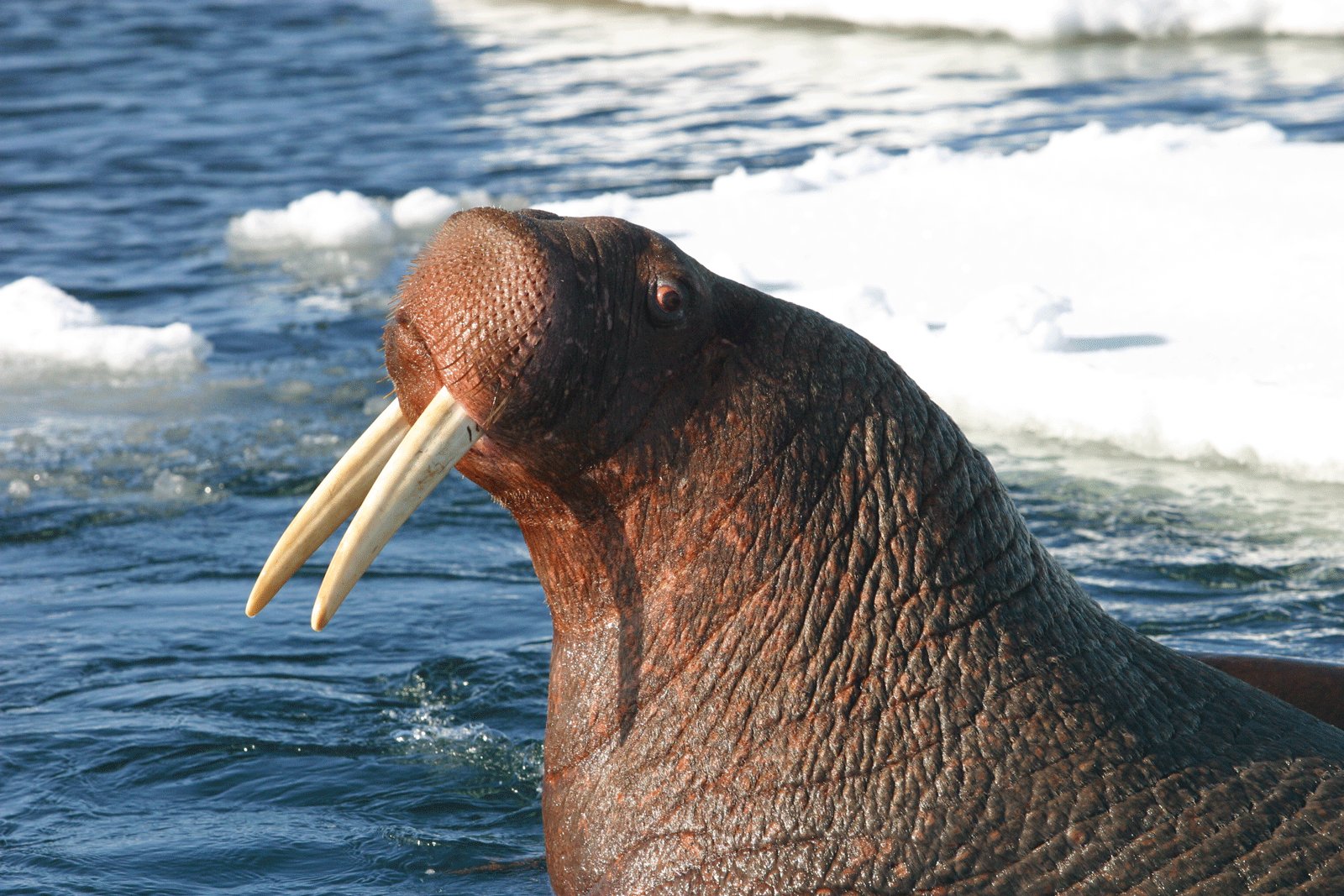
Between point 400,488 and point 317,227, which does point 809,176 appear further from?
point 400,488

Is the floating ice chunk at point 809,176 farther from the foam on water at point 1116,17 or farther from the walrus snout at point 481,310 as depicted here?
the walrus snout at point 481,310

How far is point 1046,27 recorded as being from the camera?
19812 mm

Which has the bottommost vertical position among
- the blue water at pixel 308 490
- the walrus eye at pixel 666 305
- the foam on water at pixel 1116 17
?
the blue water at pixel 308 490

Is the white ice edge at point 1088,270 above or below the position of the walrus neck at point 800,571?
below

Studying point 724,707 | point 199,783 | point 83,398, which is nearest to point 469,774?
point 199,783

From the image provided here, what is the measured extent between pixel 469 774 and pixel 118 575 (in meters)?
2.52

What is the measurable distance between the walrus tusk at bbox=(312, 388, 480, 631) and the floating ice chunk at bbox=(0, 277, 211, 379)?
726 cm

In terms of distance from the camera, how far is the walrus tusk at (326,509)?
130 inches

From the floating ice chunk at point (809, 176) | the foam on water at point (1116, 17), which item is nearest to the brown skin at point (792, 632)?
the floating ice chunk at point (809, 176)

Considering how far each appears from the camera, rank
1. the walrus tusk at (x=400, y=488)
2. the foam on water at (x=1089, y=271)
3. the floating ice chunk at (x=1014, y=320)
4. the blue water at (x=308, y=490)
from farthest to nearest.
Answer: the floating ice chunk at (x=1014, y=320), the foam on water at (x=1089, y=271), the blue water at (x=308, y=490), the walrus tusk at (x=400, y=488)

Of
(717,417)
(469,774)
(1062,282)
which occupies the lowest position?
(469,774)

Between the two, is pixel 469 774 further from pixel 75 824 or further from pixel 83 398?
pixel 83 398

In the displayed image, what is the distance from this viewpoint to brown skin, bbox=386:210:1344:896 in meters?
3.32

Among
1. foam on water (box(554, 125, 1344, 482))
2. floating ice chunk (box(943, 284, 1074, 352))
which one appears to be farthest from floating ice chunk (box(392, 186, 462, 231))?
floating ice chunk (box(943, 284, 1074, 352))
